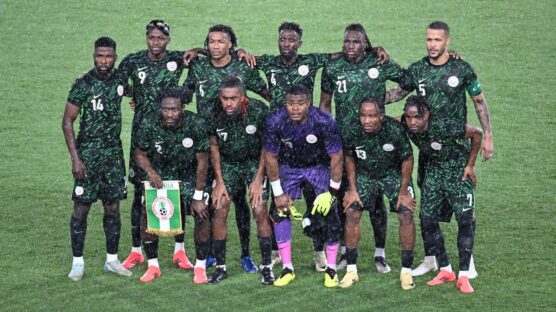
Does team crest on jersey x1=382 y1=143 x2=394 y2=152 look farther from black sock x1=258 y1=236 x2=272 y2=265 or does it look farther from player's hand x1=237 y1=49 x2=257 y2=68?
player's hand x1=237 y1=49 x2=257 y2=68

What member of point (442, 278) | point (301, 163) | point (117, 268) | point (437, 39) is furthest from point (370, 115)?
point (117, 268)

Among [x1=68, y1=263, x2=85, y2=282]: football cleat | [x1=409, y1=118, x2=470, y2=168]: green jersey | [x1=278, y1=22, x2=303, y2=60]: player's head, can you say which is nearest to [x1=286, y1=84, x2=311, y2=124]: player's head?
[x1=278, y1=22, x2=303, y2=60]: player's head

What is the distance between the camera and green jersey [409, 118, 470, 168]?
1248 centimetres

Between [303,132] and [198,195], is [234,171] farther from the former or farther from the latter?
[303,132]

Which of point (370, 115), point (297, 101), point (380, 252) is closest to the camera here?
point (297, 101)

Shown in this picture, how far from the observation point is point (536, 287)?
1234 cm

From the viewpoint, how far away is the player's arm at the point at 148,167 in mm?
12664

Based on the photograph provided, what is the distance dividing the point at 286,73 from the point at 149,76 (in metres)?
1.33

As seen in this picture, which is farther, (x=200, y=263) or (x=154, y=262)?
(x=154, y=262)

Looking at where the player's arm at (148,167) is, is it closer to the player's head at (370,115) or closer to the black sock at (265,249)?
the black sock at (265,249)

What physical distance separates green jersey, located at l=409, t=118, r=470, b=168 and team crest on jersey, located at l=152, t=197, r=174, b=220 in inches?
90.9

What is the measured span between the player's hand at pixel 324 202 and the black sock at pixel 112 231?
189cm

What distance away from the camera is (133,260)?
13398 millimetres

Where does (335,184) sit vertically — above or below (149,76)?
below
